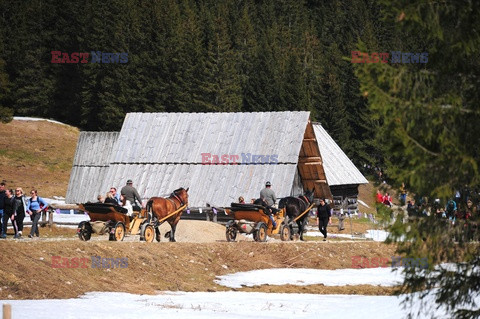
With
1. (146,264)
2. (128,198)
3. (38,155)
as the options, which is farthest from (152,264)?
(38,155)

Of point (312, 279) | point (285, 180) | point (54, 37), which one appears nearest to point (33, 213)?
point (312, 279)

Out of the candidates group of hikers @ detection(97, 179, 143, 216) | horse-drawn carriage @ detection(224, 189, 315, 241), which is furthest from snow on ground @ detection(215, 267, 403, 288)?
group of hikers @ detection(97, 179, 143, 216)

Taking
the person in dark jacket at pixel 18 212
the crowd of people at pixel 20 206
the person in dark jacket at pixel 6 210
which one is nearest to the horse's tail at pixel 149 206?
the crowd of people at pixel 20 206

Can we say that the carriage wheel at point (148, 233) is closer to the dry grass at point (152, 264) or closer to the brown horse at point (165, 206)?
the brown horse at point (165, 206)

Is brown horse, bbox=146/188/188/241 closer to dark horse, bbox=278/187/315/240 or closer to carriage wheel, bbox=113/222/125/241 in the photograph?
carriage wheel, bbox=113/222/125/241

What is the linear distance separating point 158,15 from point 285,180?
56195 mm

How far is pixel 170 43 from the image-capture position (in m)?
90.4

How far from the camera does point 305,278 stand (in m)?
28.4

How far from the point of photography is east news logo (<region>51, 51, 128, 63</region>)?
3378 inches

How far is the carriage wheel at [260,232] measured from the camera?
3228 centimetres

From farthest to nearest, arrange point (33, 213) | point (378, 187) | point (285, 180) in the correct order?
point (285, 180) → point (33, 213) → point (378, 187)

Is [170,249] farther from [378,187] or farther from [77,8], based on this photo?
[77,8]

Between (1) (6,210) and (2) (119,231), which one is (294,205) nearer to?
(2) (119,231)

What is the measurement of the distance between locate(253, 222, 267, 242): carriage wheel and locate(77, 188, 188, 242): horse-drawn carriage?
289 centimetres
